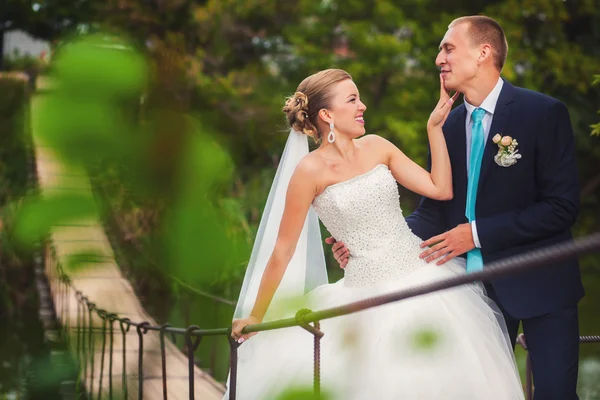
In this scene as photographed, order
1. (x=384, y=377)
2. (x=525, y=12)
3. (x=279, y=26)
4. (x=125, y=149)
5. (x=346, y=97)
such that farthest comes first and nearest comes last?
1. (x=279, y=26)
2. (x=525, y=12)
3. (x=346, y=97)
4. (x=384, y=377)
5. (x=125, y=149)

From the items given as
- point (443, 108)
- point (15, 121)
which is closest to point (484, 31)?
point (443, 108)

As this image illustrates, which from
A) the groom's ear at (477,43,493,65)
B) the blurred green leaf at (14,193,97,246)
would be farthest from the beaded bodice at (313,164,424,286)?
the blurred green leaf at (14,193,97,246)

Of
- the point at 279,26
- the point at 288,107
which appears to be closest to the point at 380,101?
the point at 279,26

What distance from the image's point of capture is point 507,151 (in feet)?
7.30

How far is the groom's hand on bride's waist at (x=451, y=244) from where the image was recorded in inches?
89.1

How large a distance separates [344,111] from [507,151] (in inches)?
20.9

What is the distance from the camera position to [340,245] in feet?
8.60

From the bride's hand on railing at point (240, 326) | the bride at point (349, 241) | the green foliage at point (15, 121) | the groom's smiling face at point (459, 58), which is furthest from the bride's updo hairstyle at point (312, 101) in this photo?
the green foliage at point (15, 121)

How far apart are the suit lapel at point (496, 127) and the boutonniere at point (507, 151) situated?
44 mm

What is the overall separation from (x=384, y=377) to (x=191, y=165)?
151 centimetres

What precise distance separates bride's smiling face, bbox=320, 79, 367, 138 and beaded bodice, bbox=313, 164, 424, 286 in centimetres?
16

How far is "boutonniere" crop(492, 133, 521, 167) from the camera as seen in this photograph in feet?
7.23

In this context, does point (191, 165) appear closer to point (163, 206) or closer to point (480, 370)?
point (163, 206)

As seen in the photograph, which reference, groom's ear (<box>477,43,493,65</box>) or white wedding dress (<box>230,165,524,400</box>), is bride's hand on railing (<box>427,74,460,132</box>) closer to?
groom's ear (<box>477,43,493,65</box>)
